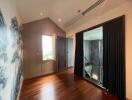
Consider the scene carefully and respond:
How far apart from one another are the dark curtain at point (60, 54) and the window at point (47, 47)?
0.34 metres

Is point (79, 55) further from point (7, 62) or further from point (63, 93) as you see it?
point (7, 62)

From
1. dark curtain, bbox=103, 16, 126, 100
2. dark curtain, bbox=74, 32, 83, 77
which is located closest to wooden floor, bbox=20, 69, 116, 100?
dark curtain, bbox=103, 16, 126, 100

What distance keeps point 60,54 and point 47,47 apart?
79 centimetres

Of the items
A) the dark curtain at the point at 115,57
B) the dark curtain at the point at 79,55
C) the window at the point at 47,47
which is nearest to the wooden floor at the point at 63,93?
the dark curtain at the point at 115,57

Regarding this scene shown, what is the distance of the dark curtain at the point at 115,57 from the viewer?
249cm

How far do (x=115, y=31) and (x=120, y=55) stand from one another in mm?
628

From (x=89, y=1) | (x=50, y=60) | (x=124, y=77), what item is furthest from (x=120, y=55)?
(x=50, y=60)

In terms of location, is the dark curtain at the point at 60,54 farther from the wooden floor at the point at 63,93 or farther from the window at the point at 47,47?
the wooden floor at the point at 63,93

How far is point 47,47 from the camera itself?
17.6 ft

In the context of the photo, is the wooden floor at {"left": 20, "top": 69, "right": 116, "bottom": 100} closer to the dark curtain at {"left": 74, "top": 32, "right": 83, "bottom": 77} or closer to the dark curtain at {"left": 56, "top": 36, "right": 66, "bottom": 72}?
the dark curtain at {"left": 74, "top": 32, "right": 83, "bottom": 77}

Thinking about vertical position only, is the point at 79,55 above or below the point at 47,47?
below

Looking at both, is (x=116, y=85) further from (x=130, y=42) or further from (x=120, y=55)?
(x=130, y=42)

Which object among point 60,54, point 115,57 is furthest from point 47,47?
point 115,57

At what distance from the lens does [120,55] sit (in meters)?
2.54
